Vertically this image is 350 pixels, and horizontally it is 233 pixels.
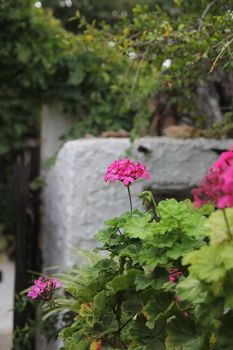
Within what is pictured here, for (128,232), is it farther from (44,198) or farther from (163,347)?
(44,198)

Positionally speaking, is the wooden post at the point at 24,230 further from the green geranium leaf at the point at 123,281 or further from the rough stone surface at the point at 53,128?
the green geranium leaf at the point at 123,281

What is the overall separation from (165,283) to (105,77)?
253 cm

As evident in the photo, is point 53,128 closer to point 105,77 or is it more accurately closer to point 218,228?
point 105,77

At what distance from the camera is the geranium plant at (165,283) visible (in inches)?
43.7

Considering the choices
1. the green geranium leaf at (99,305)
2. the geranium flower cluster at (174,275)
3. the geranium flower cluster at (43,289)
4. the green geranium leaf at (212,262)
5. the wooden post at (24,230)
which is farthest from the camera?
the wooden post at (24,230)

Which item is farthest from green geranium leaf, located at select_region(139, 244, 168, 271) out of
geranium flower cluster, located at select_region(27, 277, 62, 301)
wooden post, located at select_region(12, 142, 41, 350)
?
wooden post, located at select_region(12, 142, 41, 350)

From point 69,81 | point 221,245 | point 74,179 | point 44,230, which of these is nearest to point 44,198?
point 44,230

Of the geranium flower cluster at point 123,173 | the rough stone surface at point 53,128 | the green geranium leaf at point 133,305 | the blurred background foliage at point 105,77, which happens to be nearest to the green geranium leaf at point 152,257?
the green geranium leaf at point 133,305

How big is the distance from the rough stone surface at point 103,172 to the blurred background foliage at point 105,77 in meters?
0.14

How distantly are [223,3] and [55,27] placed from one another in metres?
1.83

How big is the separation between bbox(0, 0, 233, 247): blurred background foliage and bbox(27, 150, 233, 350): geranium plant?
105 cm

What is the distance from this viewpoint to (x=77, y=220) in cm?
310

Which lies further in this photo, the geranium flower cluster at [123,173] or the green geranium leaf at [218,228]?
the geranium flower cluster at [123,173]

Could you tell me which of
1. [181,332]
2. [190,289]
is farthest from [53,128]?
[190,289]
